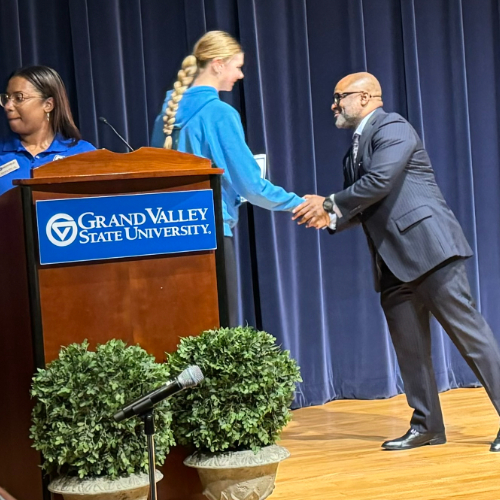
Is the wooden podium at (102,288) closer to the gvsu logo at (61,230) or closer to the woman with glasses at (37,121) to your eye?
the gvsu logo at (61,230)

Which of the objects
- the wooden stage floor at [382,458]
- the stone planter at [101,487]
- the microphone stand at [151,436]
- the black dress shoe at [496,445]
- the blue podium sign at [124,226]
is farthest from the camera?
the black dress shoe at [496,445]

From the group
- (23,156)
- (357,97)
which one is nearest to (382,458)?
(357,97)

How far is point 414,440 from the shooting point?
3475 mm

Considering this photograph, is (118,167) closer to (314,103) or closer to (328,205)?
(328,205)

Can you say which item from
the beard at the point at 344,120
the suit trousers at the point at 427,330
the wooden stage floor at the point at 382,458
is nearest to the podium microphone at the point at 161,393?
the wooden stage floor at the point at 382,458

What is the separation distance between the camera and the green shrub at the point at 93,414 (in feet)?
6.46

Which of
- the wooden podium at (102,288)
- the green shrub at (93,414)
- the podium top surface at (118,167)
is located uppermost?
the podium top surface at (118,167)

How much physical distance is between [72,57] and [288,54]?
1168 mm

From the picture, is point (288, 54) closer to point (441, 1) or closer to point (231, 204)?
point (441, 1)

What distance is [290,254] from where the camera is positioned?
15.4 ft

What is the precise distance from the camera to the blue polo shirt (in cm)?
302

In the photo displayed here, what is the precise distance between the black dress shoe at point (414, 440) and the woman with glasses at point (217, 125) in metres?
0.82

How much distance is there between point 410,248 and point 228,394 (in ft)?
5.03

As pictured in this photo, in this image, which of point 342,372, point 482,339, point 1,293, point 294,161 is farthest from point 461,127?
point 1,293
